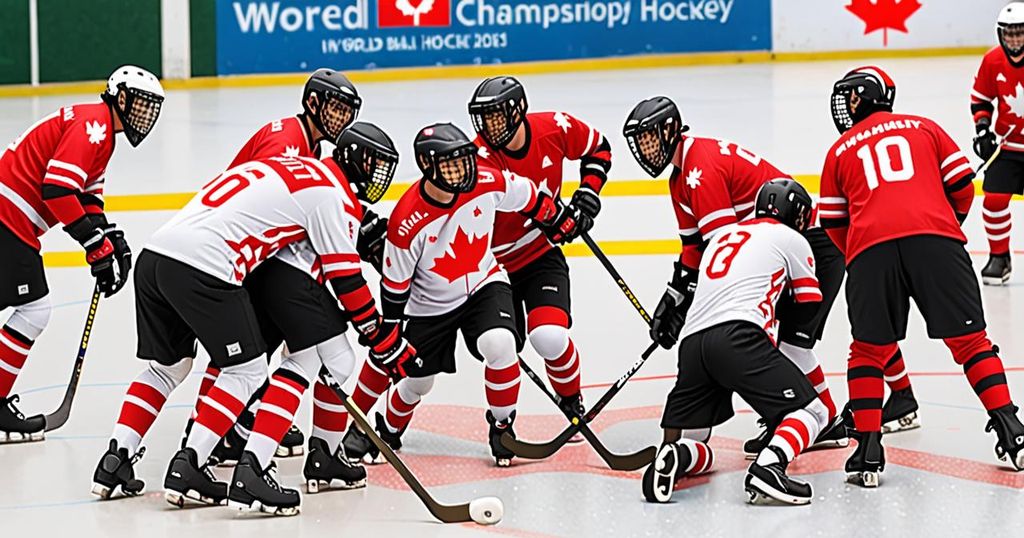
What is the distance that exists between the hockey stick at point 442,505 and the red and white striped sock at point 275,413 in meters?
0.13

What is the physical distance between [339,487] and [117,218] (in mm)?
4993

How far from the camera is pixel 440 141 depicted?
4.93 metres

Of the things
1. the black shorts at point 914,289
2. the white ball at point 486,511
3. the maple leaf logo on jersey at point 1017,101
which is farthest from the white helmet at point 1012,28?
the white ball at point 486,511

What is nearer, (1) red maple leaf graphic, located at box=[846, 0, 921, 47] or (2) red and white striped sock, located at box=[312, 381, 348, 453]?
(2) red and white striped sock, located at box=[312, 381, 348, 453]

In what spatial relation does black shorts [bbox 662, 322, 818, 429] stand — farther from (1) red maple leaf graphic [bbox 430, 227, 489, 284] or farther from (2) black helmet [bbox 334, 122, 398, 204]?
Answer: (2) black helmet [bbox 334, 122, 398, 204]

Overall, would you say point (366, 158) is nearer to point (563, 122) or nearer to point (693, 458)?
point (563, 122)

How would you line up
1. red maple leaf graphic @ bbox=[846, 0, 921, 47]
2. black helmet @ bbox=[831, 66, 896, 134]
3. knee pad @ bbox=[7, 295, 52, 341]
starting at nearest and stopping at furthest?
black helmet @ bbox=[831, 66, 896, 134] → knee pad @ bbox=[7, 295, 52, 341] → red maple leaf graphic @ bbox=[846, 0, 921, 47]

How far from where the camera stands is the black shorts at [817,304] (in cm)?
523

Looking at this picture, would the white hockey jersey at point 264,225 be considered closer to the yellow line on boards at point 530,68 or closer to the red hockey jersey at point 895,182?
the red hockey jersey at point 895,182

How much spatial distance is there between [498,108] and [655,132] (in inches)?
21.5

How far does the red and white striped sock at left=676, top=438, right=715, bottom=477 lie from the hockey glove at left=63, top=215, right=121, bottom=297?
205 cm

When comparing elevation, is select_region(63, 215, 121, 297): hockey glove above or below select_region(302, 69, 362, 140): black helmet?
below

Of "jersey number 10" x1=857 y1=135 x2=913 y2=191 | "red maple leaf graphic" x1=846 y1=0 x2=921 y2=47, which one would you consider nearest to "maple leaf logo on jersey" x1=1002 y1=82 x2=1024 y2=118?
"jersey number 10" x1=857 y1=135 x2=913 y2=191

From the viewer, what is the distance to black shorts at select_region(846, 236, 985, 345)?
4898 millimetres
